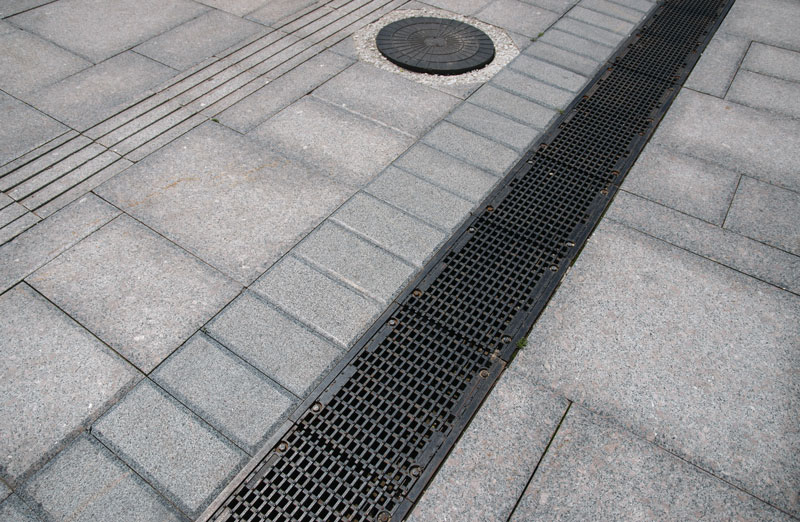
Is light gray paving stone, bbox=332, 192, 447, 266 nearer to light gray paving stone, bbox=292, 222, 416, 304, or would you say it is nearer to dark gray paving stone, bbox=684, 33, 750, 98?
light gray paving stone, bbox=292, 222, 416, 304

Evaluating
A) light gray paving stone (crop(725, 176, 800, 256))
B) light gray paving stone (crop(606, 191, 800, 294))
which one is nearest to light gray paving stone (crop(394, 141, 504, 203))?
light gray paving stone (crop(606, 191, 800, 294))

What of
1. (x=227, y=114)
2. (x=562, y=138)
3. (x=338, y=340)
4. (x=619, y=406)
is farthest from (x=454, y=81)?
(x=619, y=406)

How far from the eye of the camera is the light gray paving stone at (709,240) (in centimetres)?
375

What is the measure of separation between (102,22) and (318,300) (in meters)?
4.83

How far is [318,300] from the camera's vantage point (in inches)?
134

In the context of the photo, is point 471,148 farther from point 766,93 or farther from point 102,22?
point 102,22

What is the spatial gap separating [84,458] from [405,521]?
1.64 metres

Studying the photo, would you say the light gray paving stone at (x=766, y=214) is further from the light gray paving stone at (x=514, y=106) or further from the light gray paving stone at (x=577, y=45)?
the light gray paving stone at (x=577, y=45)

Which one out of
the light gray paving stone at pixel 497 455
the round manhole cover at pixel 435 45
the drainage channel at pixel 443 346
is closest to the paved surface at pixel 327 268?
the light gray paving stone at pixel 497 455

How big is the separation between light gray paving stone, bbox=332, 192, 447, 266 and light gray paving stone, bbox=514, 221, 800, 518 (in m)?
0.95

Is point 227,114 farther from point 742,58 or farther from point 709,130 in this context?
point 742,58

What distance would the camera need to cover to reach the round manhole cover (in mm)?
5492

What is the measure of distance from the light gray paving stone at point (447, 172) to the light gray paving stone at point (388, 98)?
33cm

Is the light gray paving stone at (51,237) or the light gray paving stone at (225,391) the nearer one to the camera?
the light gray paving stone at (225,391)
